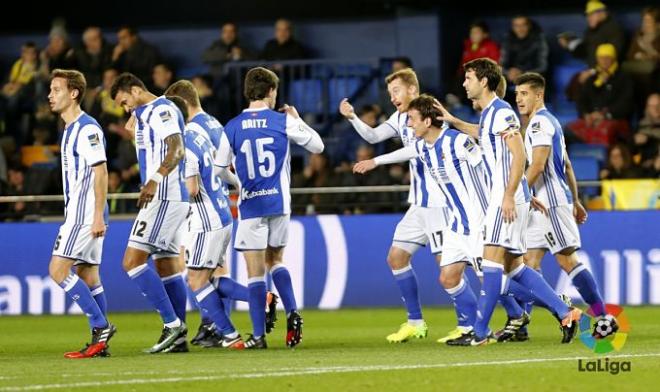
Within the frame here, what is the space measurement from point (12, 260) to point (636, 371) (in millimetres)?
10045

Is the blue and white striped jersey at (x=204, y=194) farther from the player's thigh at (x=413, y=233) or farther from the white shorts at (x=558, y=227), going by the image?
the white shorts at (x=558, y=227)

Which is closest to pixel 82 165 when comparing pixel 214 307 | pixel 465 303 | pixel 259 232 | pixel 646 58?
pixel 259 232

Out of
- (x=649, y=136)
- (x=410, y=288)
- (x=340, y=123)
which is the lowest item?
(x=410, y=288)

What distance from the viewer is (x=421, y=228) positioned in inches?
472

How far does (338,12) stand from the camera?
22766 millimetres

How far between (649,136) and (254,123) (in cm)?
836

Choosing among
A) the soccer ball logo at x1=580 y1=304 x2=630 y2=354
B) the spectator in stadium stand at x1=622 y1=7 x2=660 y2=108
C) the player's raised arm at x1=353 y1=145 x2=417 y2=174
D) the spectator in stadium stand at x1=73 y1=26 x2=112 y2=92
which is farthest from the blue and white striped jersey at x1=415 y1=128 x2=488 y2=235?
the spectator in stadium stand at x1=73 y1=26 x2=112 y2=92

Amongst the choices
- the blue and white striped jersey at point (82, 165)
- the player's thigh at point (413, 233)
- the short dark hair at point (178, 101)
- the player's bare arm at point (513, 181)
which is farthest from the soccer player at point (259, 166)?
the player's bare arm at point (513, 181)

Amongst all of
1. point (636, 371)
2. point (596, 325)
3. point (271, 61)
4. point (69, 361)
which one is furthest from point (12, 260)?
point (636, 371)

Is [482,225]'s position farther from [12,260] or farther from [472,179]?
[12,260]

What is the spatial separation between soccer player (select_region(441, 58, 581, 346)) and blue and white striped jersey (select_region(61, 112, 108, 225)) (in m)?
2.84

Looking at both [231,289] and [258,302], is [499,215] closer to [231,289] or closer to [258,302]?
[258,302]

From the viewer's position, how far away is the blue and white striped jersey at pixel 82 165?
34.6 ft

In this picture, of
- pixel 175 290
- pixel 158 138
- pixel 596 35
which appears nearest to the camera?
pixel 158 138
